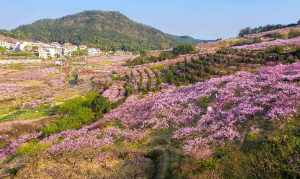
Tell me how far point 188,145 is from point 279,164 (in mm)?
5536

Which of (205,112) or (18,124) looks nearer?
(205,112)

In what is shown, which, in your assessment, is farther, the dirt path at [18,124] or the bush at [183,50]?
the bush at [183,50]

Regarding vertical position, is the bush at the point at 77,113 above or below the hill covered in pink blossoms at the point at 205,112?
below

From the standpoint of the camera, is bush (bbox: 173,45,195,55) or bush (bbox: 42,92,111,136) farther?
bush (bbox: 173,45,195,55)

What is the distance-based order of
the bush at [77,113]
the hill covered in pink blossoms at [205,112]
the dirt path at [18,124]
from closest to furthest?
the hill covered in pink blossoms at [205,112] → the bush at [77,113] → the dirt path at [18,124]

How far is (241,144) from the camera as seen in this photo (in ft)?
60.2

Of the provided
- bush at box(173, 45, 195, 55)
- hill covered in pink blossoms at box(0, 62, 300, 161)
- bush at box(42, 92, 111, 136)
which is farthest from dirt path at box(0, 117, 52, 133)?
bush at box(173, 45, 195, 55)

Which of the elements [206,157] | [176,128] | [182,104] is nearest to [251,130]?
[206,157]

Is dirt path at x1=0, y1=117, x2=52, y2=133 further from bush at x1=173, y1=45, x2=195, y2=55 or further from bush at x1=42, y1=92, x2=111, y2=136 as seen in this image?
bush at x1=173, y1=45, x2=195, y2=55

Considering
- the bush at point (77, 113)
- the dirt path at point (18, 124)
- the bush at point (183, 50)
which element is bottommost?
the dirt path at point (18, 124)

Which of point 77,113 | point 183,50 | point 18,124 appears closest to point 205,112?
point 77,113

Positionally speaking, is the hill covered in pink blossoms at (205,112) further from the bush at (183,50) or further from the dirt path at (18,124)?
the bush at (183,50)

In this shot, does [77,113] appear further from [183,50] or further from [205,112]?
[183,50]

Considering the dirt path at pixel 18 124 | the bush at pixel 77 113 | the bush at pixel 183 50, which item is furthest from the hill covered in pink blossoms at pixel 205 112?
the bush at pixel 183 50
